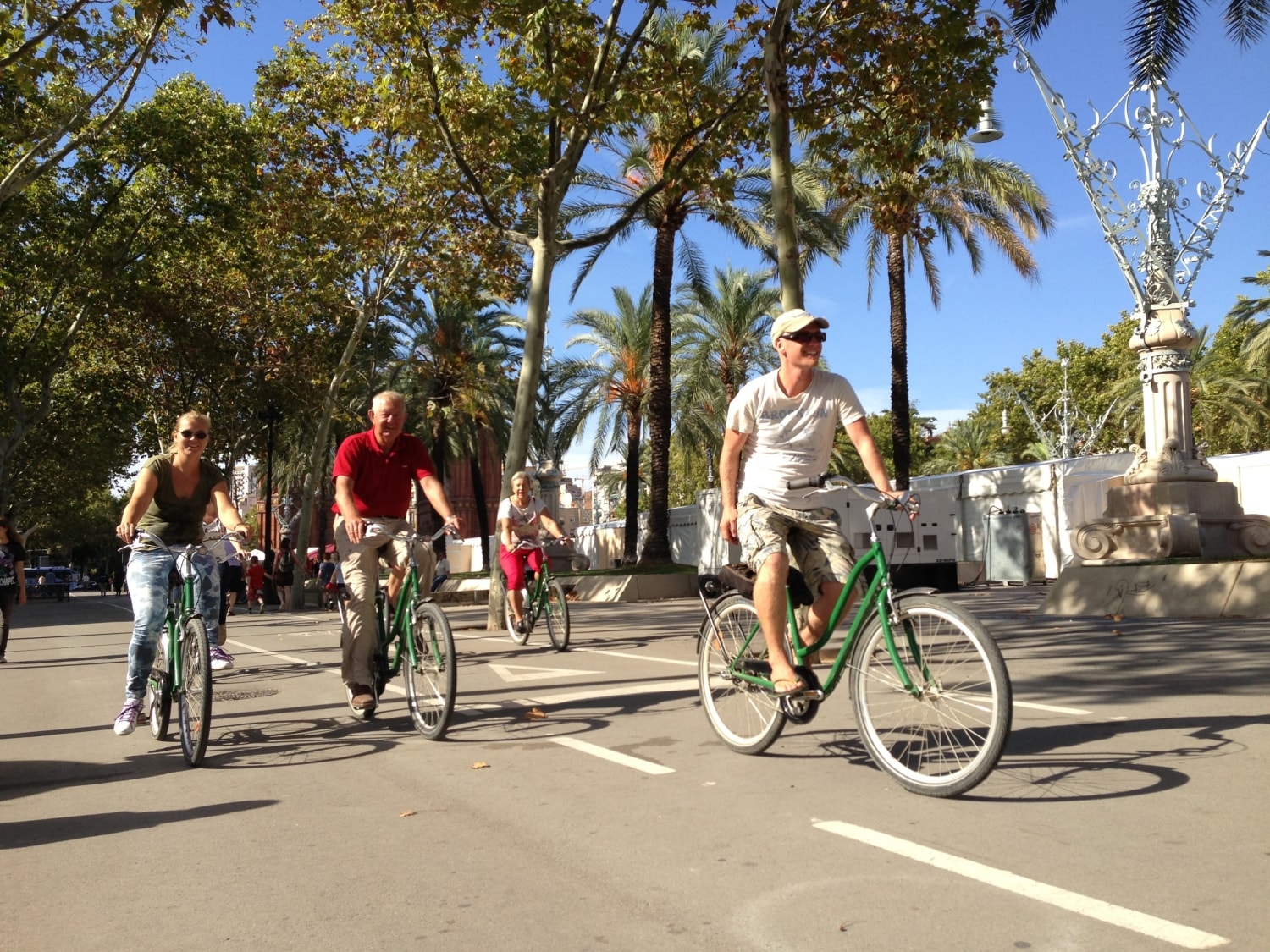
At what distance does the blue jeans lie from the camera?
6.39 meters

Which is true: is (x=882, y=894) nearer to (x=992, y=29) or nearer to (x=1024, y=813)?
(x=1024, y=813)

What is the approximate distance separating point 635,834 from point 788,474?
5.78 feet

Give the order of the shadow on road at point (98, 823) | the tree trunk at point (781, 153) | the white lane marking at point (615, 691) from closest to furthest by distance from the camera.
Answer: the shadow on road at point (98, 823) < the white lane marking at point (615, 691) < the tree trunk at point (781, 153)

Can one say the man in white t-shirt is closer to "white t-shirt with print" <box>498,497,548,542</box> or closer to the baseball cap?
the baseball cap

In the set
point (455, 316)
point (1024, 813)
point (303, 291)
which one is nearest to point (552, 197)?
point (1024, 813)

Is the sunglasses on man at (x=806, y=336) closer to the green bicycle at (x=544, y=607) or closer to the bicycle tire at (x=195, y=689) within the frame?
the bicycle tire at (x=195, y=689)

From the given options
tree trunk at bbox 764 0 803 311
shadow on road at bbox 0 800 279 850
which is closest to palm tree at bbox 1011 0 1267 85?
tree trunk at bbox 764 0 803 311

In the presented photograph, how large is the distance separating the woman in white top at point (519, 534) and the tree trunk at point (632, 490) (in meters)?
19.5

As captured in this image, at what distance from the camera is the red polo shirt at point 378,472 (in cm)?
665

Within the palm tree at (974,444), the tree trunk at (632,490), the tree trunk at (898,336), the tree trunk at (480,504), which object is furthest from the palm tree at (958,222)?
the palm tree at (974,444)

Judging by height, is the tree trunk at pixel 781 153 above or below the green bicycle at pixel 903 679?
above

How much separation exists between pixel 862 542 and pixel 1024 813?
22993 millimetres

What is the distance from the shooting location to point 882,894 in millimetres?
3328

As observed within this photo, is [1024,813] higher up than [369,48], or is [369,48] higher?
[369,48]
